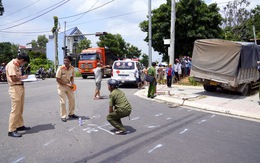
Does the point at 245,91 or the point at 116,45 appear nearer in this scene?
the point at 245,91

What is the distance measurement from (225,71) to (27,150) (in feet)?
29.8

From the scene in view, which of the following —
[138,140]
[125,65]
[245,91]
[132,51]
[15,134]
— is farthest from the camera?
[132,51]

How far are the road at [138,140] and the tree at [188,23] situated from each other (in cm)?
1785

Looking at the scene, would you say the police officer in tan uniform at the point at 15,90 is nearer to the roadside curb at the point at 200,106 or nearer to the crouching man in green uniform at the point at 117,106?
the crouching man in green uniform at the point at 117,106

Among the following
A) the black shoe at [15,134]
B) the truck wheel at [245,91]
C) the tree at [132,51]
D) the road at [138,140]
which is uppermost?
the tree at [132,51]

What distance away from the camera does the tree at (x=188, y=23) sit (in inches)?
968

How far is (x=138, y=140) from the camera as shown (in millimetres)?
5473

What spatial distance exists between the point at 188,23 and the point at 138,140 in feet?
68.7

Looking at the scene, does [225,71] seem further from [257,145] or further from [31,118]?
[31,118]

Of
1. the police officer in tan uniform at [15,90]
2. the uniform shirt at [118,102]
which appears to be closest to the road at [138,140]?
the police officer in tan uniform at [15,90]

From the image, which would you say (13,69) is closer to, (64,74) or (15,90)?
(15,90)

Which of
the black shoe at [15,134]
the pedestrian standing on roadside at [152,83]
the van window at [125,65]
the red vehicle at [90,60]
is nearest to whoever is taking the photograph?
the black shoe at [15,134]

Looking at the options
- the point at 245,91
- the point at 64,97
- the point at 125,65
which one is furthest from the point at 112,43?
the point at 64,97

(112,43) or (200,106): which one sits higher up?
(112,43)
